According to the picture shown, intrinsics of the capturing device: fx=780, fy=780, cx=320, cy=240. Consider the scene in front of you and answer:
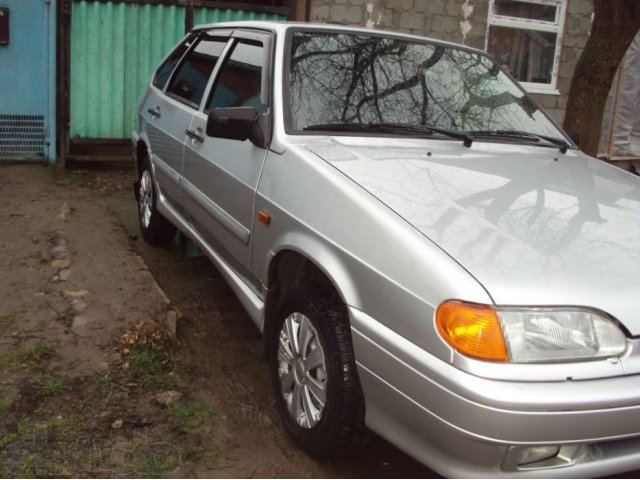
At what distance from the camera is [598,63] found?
651 cm

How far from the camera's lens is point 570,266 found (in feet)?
8.90

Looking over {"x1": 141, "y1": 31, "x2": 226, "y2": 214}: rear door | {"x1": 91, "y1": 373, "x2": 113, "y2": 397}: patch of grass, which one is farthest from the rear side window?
{"x1": 91, "y1": 373, "x2": 113, "y2": 397}: patch of grass

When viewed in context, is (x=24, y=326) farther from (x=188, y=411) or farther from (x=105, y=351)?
(x=188, y=411)

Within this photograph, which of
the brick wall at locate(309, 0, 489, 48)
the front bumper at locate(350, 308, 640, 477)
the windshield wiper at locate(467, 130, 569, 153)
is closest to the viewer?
the front bumper at locate(350, 308, 640, 477)

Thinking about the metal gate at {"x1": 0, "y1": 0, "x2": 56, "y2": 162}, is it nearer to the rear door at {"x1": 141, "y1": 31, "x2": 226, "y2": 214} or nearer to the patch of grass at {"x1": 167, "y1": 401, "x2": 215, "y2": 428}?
the rear door at {"x1": 141, "y1": 31, "x2": 226, "y2": 214}

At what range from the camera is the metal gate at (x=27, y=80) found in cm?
777

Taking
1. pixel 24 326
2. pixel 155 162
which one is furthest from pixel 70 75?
pixel 24 326

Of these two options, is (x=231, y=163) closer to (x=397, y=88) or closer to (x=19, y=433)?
(x=397, y=88)

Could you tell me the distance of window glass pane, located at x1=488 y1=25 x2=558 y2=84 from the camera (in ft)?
33.3

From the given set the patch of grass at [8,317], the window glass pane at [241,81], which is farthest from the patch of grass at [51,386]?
the window glass pane at [241,81]

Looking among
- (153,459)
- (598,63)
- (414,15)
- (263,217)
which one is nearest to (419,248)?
(263,217)

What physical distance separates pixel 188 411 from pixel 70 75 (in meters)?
5.36

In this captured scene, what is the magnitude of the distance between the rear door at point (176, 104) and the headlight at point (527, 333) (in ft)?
9.19

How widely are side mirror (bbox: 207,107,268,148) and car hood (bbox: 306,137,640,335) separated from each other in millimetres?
345
